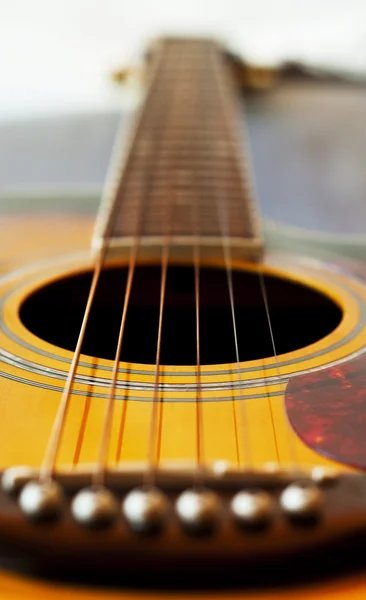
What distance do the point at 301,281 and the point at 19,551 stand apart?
386 millimetres

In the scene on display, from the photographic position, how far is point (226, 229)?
0.63 metres

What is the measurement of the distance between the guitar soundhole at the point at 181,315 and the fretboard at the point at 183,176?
0.12ft

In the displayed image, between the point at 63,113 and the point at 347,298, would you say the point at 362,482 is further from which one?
the point at 63,113

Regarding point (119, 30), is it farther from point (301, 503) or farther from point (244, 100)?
point (301, 503)

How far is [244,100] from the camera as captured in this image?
115 centimetres

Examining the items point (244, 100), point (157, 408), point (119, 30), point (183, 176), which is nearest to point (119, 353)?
point (157, 408)

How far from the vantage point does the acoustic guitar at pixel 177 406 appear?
258 millimetres

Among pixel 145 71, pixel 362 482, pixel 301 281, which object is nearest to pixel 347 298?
pixel 301 281

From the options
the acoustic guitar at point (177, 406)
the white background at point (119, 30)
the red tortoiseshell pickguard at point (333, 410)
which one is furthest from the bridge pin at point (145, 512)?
the white background at point (119, 30)

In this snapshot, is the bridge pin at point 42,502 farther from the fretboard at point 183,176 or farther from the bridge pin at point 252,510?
the fretboard at point 183,176

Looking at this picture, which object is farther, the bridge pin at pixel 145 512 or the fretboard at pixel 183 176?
the fretboard at pixel 183 176

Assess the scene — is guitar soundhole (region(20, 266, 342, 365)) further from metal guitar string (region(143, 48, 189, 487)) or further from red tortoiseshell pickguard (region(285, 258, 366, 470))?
red tortoiseshell pickguard (region(285, 258, 366, 470))

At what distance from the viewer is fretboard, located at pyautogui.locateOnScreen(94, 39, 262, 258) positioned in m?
0.62

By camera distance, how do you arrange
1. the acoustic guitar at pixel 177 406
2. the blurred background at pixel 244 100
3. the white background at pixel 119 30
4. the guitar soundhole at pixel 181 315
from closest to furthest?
the acoustic guitar at pixel 177 406
the guitar soundhole at pixel 181 315
the blurred background at pixel 244 100
the white background at pixel 119 30
